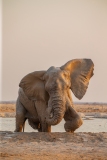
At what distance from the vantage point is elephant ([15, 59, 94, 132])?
5374 mm

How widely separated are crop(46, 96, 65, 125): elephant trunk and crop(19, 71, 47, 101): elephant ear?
40 centimetres

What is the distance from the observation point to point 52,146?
4.34 meters

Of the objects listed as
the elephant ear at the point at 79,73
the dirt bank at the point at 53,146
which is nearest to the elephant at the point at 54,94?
the elephant ear at the point at 79,73

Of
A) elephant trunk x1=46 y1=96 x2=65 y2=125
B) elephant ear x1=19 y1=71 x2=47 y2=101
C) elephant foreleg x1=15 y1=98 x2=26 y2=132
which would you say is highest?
elephant ear x1=19 y1=71 x2=47 y2=101

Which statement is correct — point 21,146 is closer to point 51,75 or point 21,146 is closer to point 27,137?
point 27,137

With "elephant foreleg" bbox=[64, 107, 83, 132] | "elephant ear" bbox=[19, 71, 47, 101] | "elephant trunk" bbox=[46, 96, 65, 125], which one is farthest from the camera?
"elephant ear" bbox=[19, 71, 47, 101]

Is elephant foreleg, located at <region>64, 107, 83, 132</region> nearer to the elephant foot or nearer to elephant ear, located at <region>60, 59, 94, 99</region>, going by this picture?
the elephant foot

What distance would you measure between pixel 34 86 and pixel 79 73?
2.30 ft

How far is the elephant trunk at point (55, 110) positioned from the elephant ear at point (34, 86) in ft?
1.33

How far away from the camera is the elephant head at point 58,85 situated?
5.34 metres

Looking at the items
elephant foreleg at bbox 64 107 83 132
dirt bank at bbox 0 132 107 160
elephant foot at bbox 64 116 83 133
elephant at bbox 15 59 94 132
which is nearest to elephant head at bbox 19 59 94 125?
elephant at bbox 15 59 94 132

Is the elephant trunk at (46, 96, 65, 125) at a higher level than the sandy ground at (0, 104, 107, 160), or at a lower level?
higher

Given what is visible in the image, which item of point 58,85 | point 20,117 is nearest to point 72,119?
point 58,85

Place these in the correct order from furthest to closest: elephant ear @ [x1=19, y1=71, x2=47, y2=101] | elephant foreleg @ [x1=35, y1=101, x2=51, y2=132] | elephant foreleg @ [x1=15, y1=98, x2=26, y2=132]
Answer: elephant foreleg @ [x1=15, y1=98, x2=26, y2=132]
elephant ear @ [x1=19, y1=71, x2=47, y2=101]
elephant foreleg @ [x1=35, y1=101, x2=51, y2=132]
